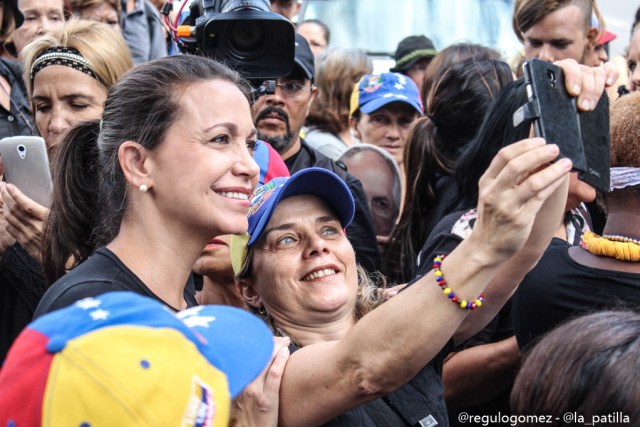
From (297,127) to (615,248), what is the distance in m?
2.22

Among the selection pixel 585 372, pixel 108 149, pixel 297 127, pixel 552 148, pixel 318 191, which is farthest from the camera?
pixel 297 127

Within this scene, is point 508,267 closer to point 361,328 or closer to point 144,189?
point 361,328

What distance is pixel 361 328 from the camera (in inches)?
84.7

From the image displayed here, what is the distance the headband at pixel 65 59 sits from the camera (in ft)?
12.0

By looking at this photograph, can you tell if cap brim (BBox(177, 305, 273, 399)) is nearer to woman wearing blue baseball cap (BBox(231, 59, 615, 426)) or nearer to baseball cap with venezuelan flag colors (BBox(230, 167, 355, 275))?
woman wearing blue baseball cap (BBox(231, 59, 615, 426))

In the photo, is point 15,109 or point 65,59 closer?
point 65,59

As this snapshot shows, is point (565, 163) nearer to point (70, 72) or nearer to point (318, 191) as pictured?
point (318, 191)

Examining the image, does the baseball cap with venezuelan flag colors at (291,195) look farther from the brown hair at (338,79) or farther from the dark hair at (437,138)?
the brown hair at (338,79)

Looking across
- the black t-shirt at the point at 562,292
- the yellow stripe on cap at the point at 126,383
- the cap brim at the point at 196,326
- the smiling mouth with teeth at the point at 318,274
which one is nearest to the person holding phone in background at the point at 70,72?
the smiling mouth with teeth at the point at 318,274

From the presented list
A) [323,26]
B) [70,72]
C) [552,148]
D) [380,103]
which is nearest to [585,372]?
[552,148]

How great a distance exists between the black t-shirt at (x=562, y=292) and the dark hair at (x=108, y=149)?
1.04 m

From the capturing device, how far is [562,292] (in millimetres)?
2768

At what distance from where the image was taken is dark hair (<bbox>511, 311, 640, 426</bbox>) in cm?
180

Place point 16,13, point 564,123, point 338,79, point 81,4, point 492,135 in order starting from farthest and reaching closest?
point 338,79, point 81,4, point 16,13, point 492,135, point 564,123
